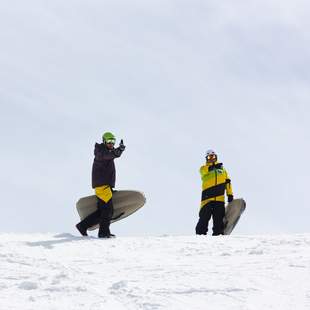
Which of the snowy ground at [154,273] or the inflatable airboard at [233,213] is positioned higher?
the inflatable airboard at [233,213]

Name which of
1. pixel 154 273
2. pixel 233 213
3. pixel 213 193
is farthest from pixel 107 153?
pixel 154 273

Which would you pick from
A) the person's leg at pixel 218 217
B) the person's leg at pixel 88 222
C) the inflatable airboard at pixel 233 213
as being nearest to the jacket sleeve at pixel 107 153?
the person's leg at pixel 88 222

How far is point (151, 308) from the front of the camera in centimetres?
550

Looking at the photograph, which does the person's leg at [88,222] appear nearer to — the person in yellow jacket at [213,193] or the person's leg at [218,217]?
the person in yellow jacket at [213,193]

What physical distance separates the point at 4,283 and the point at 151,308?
1722 millimetres

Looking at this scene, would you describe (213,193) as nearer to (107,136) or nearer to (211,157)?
(211,157)

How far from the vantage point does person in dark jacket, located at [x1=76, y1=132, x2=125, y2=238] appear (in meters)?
10.7

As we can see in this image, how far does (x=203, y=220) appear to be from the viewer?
12477 mm

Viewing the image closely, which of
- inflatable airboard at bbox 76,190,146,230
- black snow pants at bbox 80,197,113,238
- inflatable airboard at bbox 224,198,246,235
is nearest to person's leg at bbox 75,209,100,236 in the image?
black snow pants at bbox 80,197,113,238

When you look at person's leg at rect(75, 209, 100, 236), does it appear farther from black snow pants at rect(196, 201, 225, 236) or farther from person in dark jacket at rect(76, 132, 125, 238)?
black snow pants at rect(196, 201, 225, 236)

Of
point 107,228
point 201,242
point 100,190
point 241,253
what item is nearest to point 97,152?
point 100,190

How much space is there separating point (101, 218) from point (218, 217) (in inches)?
111

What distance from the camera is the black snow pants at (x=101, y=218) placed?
10.7 m

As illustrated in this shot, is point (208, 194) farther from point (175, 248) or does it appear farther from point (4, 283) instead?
point (4, 283)
